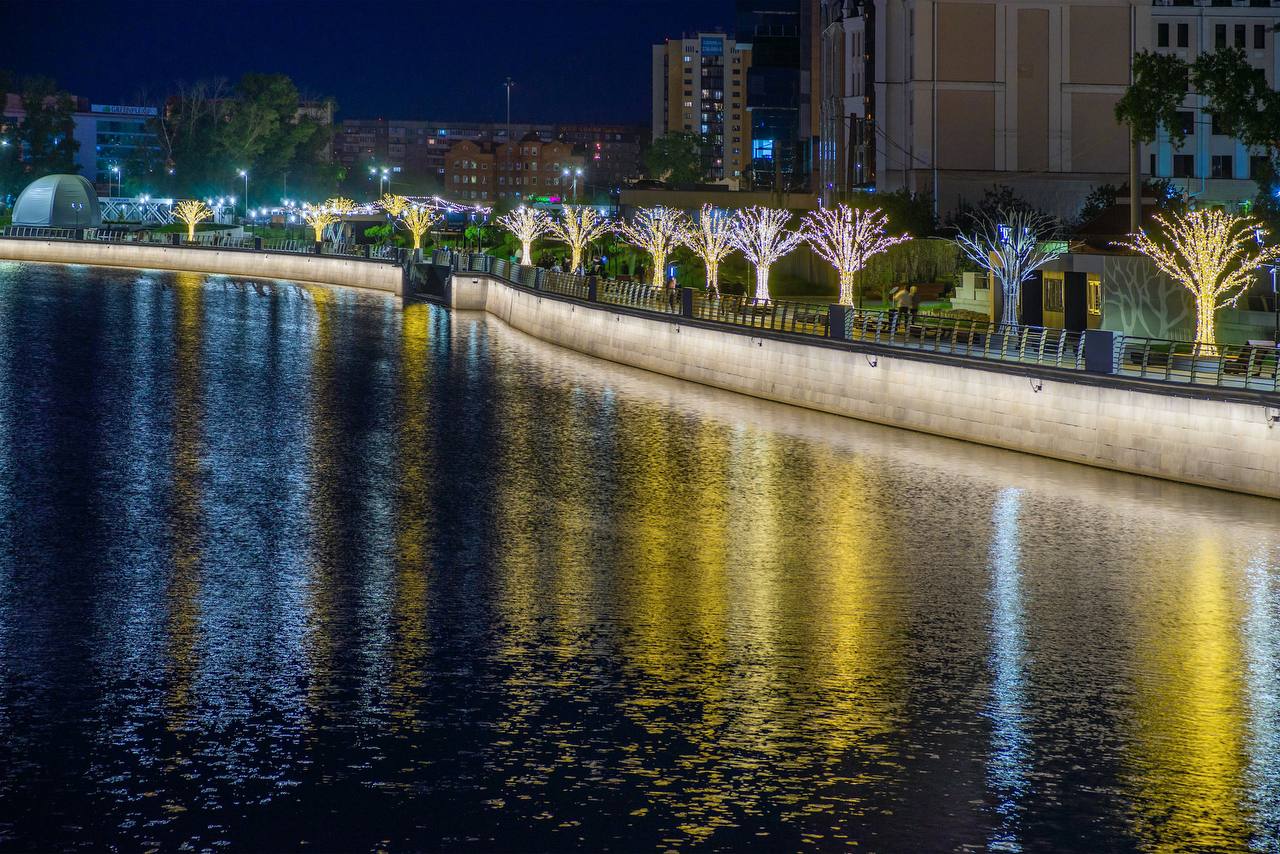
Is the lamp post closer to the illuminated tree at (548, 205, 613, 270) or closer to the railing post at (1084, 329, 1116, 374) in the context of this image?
the illuminated tree at (548, 205, 613, 270)

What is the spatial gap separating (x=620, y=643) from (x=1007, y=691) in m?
3.84

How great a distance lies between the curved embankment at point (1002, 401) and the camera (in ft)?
83.6

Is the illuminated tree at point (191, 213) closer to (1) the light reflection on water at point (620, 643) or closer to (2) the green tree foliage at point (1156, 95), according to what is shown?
(2) the green tree foliage at point (1156, 95)

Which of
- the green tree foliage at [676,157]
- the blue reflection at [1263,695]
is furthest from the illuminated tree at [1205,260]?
the green tree foliage at [676,157]

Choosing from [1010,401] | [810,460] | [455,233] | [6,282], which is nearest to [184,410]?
[810,460]

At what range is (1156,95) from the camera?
39.7 m

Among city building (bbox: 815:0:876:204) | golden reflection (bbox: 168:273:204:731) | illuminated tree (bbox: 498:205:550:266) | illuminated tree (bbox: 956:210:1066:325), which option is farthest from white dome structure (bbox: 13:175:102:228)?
illuminated tree (bbox: 956:210:1066:325)

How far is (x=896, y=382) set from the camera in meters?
33.5

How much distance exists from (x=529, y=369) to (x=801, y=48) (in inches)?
3776

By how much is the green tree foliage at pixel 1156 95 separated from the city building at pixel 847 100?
1423 inches

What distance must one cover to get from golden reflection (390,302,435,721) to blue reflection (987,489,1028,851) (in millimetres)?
4933

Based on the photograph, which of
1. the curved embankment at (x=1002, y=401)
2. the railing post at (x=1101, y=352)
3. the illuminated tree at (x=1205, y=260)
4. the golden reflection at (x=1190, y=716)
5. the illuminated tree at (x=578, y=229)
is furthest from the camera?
the illuminated tree at (x=578, y=229)

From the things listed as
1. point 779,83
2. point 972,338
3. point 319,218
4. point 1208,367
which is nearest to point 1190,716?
point 1208,367

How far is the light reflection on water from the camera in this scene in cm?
1216
